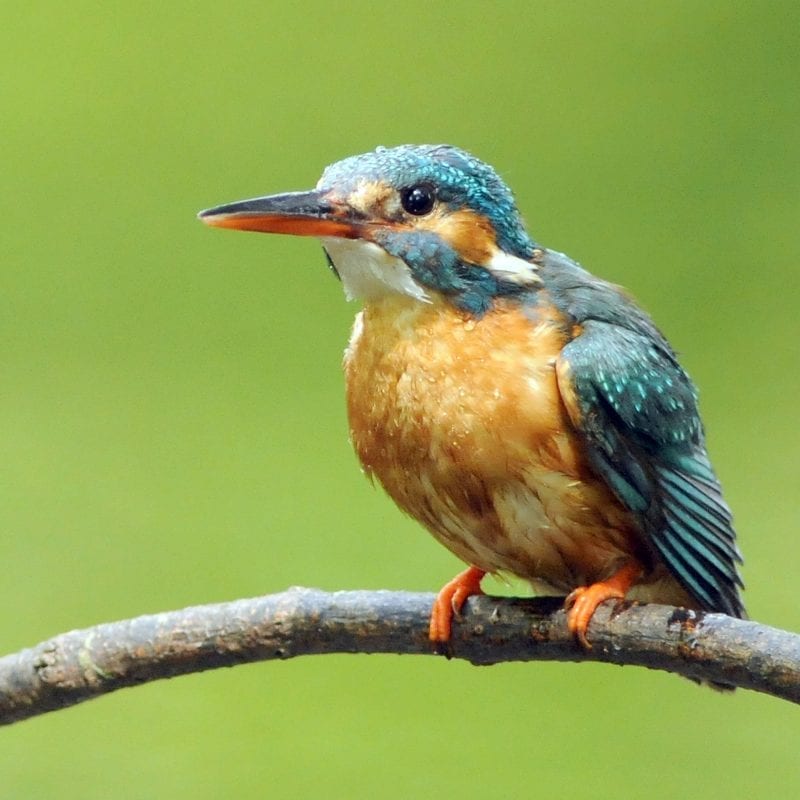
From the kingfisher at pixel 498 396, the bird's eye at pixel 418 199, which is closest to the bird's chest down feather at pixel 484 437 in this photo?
the kingfisher at pixel 498 396

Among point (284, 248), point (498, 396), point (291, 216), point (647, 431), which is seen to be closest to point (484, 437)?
point (498, 396)

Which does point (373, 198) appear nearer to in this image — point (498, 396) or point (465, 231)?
point (465, 231)

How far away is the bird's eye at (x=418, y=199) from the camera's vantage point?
1540 mm

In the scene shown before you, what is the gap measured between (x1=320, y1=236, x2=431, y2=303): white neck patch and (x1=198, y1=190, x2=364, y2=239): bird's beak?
18 millimetres

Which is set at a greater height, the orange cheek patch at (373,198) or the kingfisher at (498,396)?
the orange cheek patch at (373,198)

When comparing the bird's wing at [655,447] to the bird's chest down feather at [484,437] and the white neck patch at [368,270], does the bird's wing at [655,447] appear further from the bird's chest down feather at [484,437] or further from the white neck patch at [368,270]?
the white neck patch at [368,270]

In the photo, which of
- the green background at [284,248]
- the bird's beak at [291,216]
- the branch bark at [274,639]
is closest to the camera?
the bird's beak at [291,216]

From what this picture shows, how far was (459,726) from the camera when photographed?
2678 mm

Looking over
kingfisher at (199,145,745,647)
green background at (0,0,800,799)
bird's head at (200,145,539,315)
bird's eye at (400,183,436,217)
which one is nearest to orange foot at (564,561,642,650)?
kingfisher at (199,145,745,647)

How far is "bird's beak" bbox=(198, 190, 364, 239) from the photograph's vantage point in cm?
142

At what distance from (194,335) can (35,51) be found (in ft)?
2.25

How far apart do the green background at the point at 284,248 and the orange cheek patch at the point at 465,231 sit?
127 centimetres

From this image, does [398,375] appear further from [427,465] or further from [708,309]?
[708,309]

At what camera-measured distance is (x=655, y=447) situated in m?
1.59
